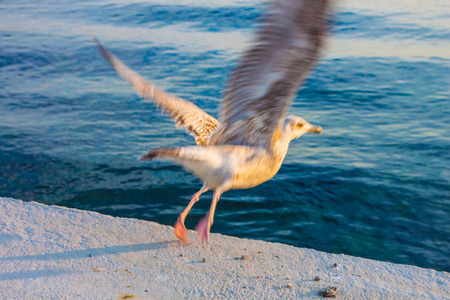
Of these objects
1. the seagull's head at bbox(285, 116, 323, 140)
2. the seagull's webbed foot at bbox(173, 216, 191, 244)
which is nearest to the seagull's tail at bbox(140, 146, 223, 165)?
the seagull's webbed foot at bbox(173, 216, 191, 244)

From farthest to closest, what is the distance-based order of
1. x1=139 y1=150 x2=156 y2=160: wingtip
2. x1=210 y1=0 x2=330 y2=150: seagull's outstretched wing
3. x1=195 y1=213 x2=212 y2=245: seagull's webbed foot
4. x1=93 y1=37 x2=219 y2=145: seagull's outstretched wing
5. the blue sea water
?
the blue sea water → x1=93 y1=37 x2=219 y2=145: seagull's outstretched wing → x1=195 y1=213 x2=212 y2=245: seagull's webbed foot → x1=139 y1=150 x2=156 y2=160: wingtip → x1=210 y1=0 x2=330 y2=150: seagull's outstretched wing

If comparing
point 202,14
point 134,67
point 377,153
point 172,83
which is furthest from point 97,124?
point 202,14

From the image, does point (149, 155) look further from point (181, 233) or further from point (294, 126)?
point (294, 126)

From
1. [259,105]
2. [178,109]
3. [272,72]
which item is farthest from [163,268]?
[178,109]

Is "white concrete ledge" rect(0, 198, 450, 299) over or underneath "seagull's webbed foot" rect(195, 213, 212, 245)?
underneath

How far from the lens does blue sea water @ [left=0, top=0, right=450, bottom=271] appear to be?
5.09m

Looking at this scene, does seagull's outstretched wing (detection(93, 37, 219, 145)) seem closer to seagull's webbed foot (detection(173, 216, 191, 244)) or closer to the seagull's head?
the seagull's head

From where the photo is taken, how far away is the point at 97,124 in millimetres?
7613

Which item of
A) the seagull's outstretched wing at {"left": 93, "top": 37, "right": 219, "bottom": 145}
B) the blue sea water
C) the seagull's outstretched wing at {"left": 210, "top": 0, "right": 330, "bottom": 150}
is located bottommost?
the blue sea water

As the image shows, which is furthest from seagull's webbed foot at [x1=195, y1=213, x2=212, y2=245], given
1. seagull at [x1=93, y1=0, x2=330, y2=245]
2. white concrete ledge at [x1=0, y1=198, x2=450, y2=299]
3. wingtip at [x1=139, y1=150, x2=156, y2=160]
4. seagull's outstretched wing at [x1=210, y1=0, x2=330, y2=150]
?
wingtip at [x1=139, y1=150, x2=156, y2=160]

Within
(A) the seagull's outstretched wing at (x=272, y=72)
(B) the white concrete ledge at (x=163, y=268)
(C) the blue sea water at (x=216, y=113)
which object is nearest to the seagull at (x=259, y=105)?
(A) the seagull's outstretched wing at (x=272, y=72)

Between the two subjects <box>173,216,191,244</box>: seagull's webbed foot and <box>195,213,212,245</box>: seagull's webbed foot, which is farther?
<box>173,216,191,244</box>: seagull's webbed foot

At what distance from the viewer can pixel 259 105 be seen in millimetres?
3525

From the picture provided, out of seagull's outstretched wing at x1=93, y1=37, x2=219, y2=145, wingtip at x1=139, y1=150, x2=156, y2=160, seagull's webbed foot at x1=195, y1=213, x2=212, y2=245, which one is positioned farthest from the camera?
seagull's outstretched wing at x1=93, y1=37, x2=219, y2=145
